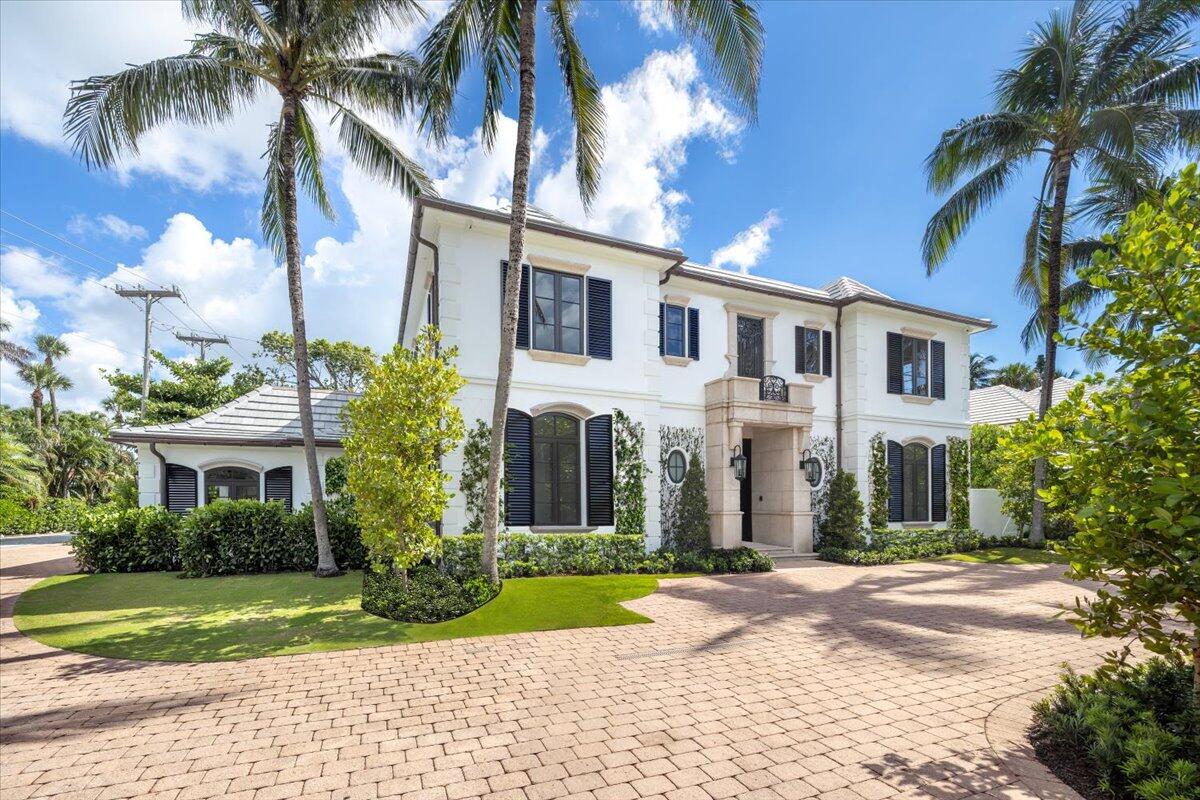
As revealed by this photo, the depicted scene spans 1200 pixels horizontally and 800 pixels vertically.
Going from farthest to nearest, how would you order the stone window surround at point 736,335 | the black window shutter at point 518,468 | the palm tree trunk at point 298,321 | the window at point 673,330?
1. the stone window surround at point 736,335
2. the window at point 673,330
3. the black window shutter at point 518,468
4. the palm tree trunk at point 298,321

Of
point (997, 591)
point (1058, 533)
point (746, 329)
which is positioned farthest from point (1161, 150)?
point (997, 591)

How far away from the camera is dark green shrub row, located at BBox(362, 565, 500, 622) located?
8.22 meters

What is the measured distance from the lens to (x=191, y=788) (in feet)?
12.7

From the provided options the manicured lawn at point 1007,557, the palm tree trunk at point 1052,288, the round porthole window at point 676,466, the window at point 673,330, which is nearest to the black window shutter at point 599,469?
the round porthole window at point 676,466

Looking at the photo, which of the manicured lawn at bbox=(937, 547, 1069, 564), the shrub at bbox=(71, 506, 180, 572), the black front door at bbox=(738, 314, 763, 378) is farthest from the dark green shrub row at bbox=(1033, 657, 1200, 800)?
the shrub at bbox=(71, 506, 180, 572)

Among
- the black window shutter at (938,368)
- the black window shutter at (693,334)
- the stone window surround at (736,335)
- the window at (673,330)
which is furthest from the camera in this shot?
the black window shutter at (938,368)

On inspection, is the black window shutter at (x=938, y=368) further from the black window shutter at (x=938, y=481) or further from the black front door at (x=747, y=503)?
the black front door at (x=747, y=503)

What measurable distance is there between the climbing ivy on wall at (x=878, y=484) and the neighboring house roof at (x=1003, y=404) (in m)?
12.4

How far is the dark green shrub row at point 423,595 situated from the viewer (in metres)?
8.22

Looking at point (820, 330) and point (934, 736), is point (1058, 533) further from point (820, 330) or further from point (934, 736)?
point (934, 736)

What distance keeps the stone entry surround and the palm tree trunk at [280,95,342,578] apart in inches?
365

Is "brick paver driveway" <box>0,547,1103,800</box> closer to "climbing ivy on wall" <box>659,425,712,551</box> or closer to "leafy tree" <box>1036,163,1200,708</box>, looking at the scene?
"leafy tree" <box>1036,163,1200,708</box>

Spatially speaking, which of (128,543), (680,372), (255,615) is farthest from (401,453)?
(128,543)

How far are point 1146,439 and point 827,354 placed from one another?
13997 mm
